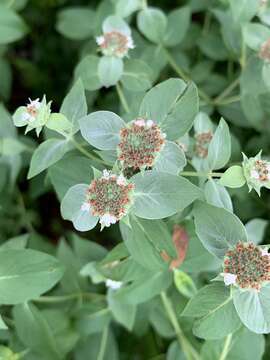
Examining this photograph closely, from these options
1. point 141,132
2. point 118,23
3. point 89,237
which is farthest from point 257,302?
point 89,237

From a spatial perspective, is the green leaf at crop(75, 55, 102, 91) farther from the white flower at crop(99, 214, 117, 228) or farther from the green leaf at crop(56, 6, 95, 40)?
the white flower at crop(99, 214, 117, 228)

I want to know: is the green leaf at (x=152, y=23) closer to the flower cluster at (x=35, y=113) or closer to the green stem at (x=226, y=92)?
the green stem at (x=226, y=92)

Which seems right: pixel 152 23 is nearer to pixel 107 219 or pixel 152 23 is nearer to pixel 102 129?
pixel 102 129

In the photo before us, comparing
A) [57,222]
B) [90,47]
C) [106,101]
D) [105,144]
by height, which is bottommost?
[57,222]

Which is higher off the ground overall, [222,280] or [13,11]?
[13,11]

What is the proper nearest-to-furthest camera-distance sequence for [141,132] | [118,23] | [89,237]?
[141,132] → [118,23] → [89,237]

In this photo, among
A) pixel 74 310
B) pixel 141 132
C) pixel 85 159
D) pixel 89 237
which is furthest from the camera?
pixel 89 237

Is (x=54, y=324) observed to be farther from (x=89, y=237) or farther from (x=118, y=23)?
(x=118, y=23)
